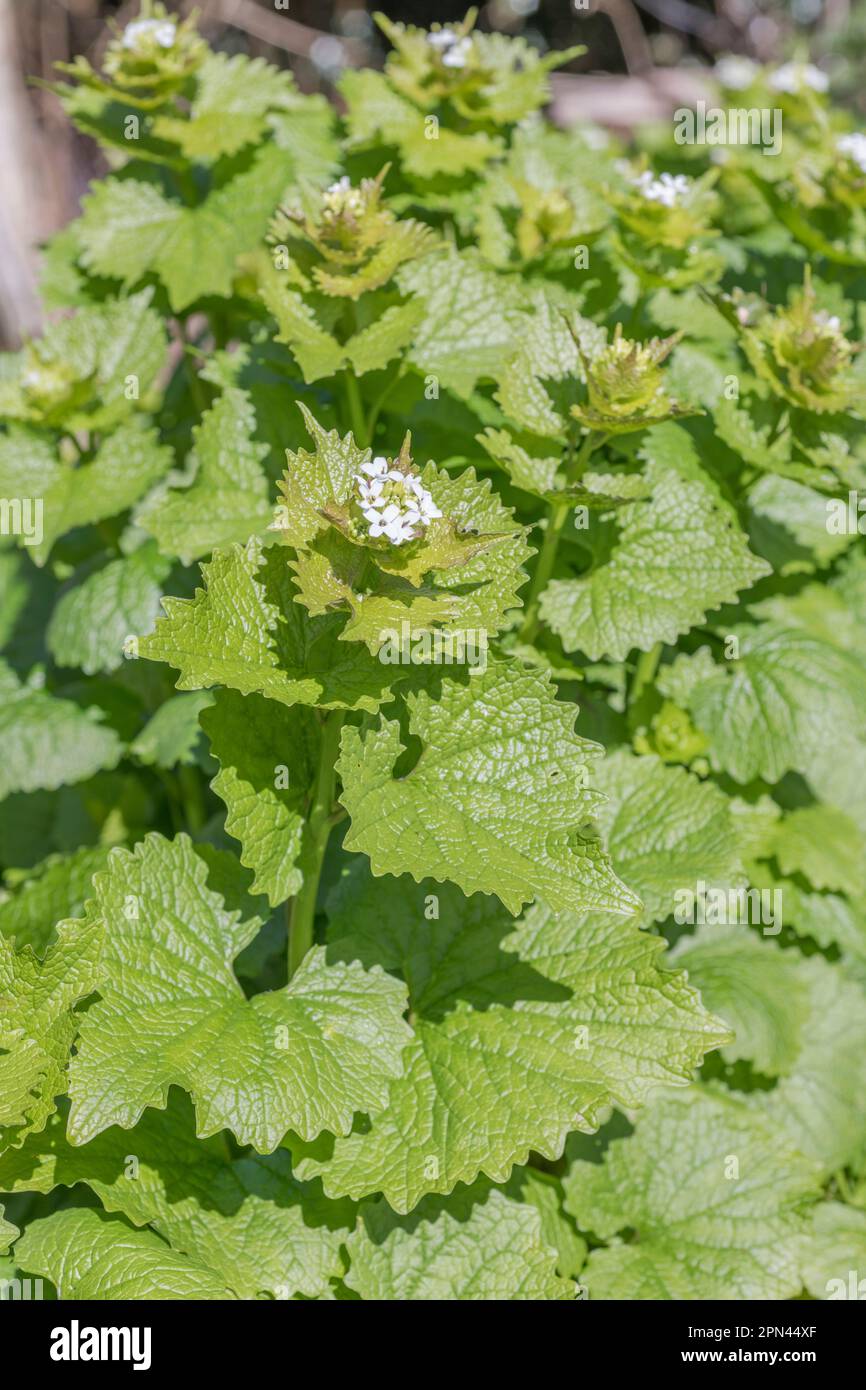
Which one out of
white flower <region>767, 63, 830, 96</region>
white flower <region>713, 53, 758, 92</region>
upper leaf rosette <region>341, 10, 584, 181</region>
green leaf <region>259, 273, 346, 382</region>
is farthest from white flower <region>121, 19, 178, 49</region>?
white flower <region>713, 53, 758, 92</region>

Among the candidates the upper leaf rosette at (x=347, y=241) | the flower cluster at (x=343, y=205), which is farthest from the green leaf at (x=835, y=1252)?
the flower cluster at (x=343, y=205)

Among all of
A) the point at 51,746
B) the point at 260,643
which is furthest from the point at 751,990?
the point at 51,746

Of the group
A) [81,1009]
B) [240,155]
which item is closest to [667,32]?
[240,155]

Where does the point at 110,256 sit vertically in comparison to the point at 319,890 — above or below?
above

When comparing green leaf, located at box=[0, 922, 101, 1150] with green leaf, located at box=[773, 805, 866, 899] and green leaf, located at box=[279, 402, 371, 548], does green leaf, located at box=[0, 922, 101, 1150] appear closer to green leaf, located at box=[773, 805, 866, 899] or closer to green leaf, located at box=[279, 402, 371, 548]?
green leaf, located at box=[279, 402, 371, 548]

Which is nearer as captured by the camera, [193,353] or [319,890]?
[319,890]

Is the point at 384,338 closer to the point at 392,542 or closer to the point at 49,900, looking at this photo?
the point at 392,542

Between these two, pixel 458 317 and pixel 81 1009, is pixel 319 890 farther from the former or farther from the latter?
pixel 458 317
